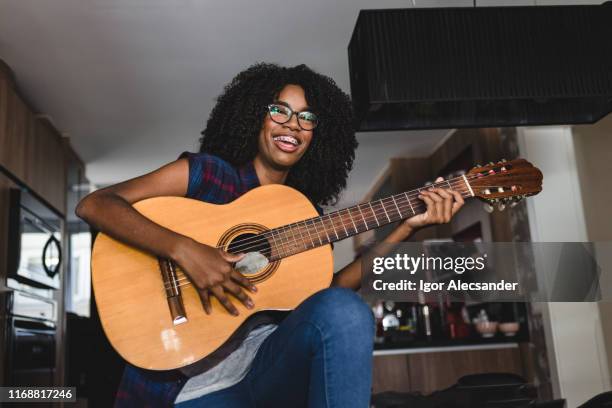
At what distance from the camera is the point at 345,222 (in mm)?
1440

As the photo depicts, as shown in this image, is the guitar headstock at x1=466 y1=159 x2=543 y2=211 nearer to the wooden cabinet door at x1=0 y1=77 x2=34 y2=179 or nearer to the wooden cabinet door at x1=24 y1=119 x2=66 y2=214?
the wooden cabinet door at x1=0 y1=77 x2=34 y2=179

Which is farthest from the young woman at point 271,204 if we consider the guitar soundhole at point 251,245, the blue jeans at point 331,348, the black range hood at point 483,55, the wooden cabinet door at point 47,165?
the wooden cabinet door at point 47,165

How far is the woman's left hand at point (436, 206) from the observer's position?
4.99 feet

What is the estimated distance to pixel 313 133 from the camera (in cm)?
171

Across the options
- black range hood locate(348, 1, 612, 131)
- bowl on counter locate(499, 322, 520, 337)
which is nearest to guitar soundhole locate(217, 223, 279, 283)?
black range hood locate(348, 1, 612, 131)

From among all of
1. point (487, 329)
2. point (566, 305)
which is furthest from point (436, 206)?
point (487, 329)

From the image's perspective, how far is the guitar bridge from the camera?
1.24 m

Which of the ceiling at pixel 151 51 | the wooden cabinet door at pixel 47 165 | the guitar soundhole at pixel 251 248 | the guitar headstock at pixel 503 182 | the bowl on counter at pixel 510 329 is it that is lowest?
the bowl on counter at pixel 510 329

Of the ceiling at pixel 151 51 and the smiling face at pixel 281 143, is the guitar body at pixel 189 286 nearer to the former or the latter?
the smiling face at pixel 281 143

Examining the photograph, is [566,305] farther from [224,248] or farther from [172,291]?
[172,291]

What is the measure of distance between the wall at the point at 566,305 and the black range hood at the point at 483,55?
1.20 meters

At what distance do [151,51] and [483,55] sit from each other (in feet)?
7.11

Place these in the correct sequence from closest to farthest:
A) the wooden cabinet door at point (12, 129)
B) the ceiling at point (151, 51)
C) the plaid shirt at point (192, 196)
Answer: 1. the plaid shirt at point (192, 196)
2. the ceiling at point (151, 51)
3. the wooden cabinet door at point (12, 129)

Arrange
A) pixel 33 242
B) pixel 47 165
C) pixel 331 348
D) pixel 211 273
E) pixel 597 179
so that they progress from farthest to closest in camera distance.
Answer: pixel 47 165 → pixel 33 242 → pixel 597 179 → pixel 211 273 → pixel 331 348
